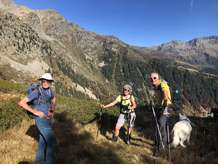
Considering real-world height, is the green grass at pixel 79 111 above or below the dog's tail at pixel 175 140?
above

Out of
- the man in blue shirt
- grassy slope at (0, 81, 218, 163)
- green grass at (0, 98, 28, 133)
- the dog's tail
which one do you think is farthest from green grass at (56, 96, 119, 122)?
the man in blue shirt

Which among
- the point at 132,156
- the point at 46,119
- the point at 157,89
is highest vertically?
the point at 157,89

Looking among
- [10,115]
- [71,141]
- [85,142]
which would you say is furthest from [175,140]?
[10,115]

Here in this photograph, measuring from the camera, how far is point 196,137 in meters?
14.6

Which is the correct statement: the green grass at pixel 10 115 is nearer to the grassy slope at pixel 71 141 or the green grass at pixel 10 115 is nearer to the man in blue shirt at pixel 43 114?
the grassy slope at pixel 71 141

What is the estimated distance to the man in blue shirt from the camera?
27.4ft

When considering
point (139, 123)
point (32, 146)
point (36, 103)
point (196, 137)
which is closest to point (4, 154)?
point (32, 146)

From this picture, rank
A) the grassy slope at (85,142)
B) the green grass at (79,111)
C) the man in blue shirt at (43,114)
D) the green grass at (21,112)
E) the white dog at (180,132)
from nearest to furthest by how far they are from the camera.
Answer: the man in blue shirt at (43,114) < the grassy slope at (85,142) < the white dog at (180,132) < the green grass at (21,112) < the green grass at (79,111)

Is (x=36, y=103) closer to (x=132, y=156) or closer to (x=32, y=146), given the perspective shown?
(x=32, y=146)

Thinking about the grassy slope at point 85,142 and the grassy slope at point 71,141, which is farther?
the grassy slope at point 85,142

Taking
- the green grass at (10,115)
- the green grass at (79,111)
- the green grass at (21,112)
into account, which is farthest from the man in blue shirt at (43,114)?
the green grass at (79,111)

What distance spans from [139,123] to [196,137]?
13.4ft

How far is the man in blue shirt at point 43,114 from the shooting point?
8352 mm

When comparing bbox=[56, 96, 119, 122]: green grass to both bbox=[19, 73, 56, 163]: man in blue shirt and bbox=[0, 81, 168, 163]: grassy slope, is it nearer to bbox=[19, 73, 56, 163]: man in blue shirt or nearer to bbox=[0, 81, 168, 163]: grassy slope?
bbox=[0, 81, 168, 163]: grassy slope
